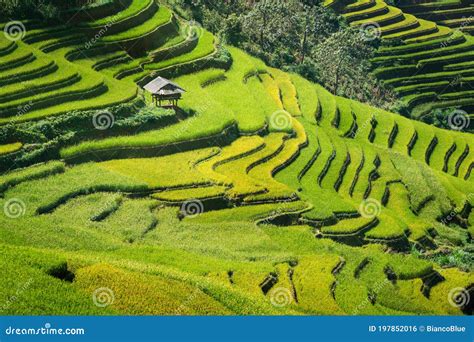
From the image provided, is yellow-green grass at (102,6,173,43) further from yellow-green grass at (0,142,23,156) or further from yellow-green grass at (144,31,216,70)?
yellow-green grass at (0,142,23,156)

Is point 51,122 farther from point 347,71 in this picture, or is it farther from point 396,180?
point 347,71

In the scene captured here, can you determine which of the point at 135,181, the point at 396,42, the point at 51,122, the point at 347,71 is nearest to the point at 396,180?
the point at 135,181

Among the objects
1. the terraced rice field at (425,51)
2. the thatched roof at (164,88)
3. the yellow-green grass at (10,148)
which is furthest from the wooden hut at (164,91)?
the terraced rice field at (425,51)

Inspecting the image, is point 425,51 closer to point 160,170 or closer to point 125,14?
point 125,14

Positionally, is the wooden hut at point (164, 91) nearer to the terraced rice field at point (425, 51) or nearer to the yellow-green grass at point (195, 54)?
→ the yellow-green grass at point (195, 54)

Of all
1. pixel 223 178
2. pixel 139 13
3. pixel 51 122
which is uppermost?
pixel 139 13

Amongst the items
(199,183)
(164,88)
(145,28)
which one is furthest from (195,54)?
(199,183)

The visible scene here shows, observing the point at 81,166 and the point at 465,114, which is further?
the point at 465,114
